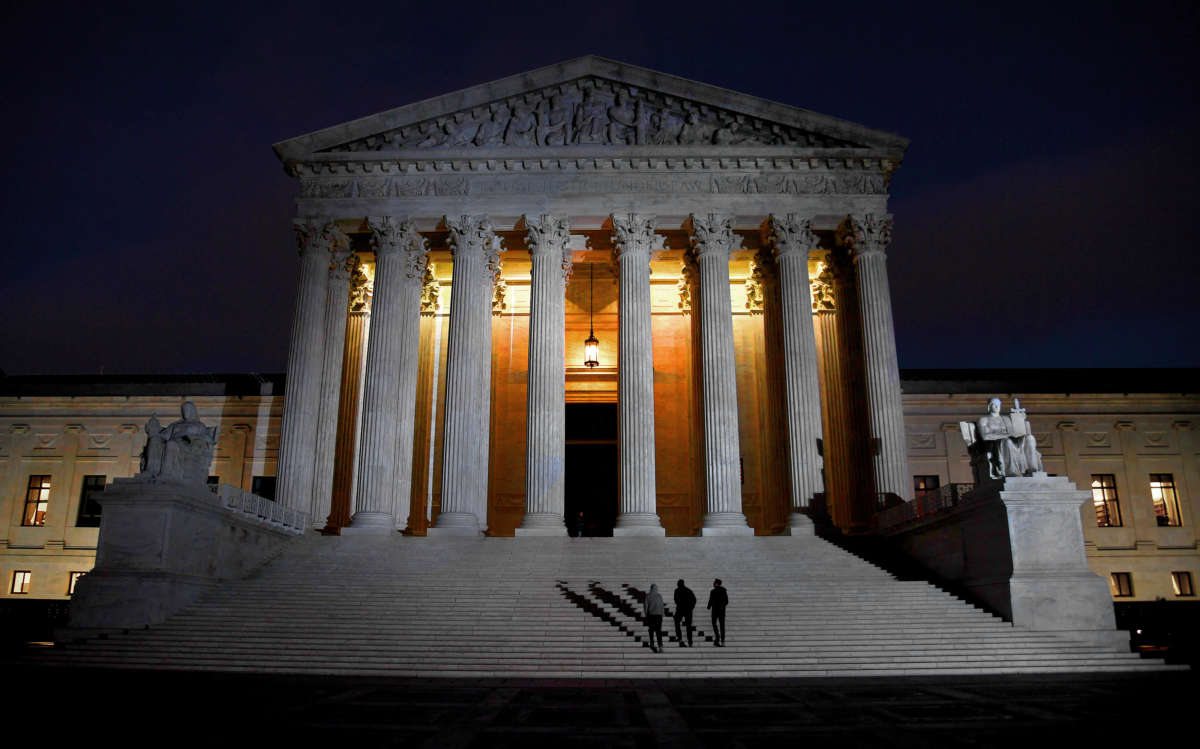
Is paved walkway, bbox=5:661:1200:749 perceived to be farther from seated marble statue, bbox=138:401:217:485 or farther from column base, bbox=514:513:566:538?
column base, bbox=514:513:566:538

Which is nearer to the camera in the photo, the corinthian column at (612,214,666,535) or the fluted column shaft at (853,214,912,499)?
the corinthian column at (612,214,666,535)

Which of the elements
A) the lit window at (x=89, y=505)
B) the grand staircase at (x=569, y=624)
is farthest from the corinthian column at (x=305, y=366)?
the lit window at (x=89, y=505)

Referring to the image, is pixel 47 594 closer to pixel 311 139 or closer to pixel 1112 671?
pixel 311 139

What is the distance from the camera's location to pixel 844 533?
27469mm

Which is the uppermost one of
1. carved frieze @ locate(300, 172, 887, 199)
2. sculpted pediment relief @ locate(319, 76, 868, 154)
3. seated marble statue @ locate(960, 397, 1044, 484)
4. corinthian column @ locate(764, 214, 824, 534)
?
sculpted pediment relief @ locate(319, 76, 868, 154)

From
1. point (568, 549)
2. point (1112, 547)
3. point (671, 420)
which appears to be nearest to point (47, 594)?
point (568, 549)

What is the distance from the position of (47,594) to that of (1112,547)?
45.4m

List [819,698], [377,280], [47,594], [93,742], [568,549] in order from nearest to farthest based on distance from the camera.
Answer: [93,742]
[819,698]
[568,549]
[377,280]
[47,594]

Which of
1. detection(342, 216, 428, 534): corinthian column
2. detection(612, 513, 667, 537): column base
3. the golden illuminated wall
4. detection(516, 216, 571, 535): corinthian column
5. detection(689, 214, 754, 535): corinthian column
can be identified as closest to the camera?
detection(612, 513, 667, 537): column base

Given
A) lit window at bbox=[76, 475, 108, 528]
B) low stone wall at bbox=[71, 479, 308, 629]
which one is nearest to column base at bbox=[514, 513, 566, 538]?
low stone wall at bbox=[71, 479, 308, 629]

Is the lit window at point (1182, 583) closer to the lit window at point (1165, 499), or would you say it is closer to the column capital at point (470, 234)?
the lit window at point (1165, 499)

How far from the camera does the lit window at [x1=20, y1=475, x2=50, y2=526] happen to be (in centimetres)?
3584

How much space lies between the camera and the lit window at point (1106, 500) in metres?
35.1

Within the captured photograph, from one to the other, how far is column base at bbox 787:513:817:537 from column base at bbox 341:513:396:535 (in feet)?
43.1
